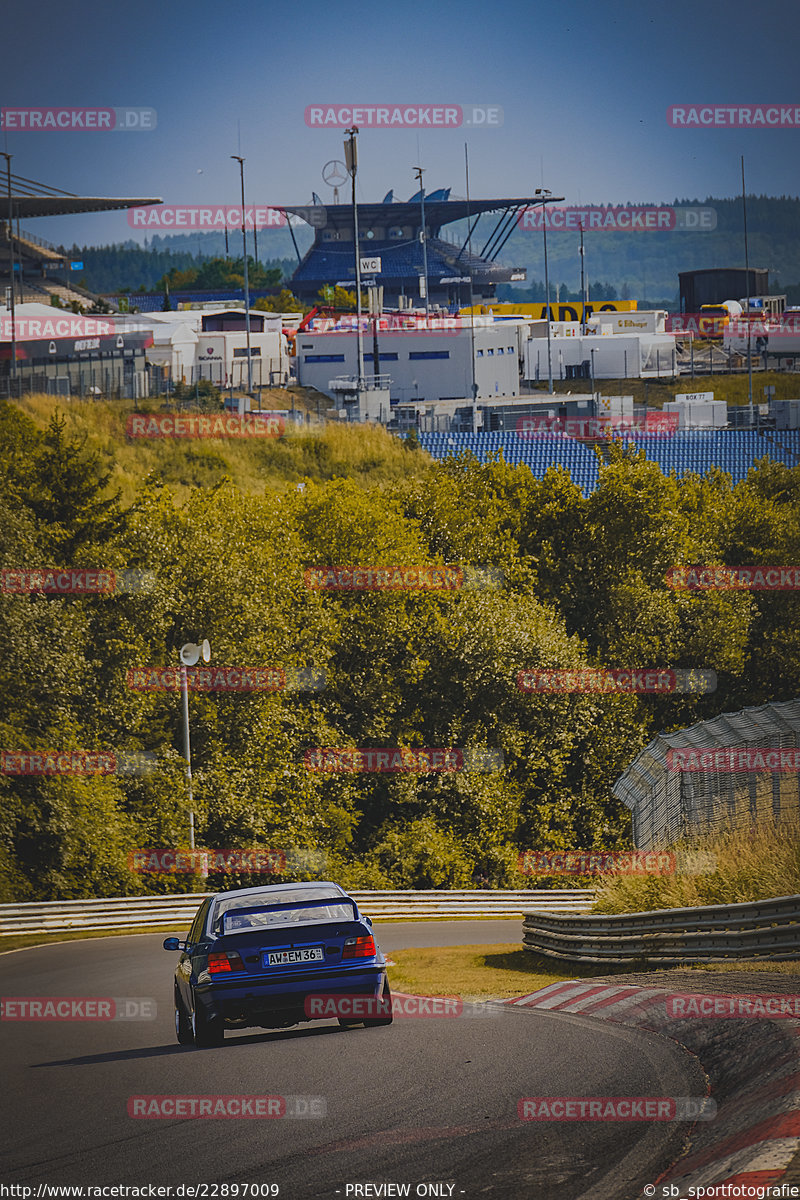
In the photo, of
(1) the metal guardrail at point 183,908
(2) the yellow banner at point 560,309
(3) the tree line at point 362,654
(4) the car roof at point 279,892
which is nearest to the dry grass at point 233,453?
(3) the tree line at point 362,654

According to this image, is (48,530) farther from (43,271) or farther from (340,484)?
(43,271)

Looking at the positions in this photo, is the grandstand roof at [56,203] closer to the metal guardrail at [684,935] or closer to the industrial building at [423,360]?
the industrial building at [423,360]

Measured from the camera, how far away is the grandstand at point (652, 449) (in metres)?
72.9

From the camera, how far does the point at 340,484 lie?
51500 millimetres

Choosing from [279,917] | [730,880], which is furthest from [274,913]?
[730,880]

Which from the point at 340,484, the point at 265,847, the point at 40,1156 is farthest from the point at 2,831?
the point at 40,1156

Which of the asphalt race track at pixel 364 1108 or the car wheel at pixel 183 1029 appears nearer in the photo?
the asphalt race track at pixel 364 1108

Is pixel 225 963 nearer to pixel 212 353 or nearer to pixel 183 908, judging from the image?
pixel 183 908

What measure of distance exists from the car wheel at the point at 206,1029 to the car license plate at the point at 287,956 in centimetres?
58

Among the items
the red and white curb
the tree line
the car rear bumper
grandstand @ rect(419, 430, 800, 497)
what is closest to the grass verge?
the red and white curb

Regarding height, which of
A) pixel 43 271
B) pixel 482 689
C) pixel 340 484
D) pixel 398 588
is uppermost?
pixel 43 271

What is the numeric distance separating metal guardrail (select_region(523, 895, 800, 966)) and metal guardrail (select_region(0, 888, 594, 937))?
11.5 meters

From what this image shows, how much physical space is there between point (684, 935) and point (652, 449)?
62.7 meters

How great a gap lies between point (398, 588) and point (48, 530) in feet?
35.9
